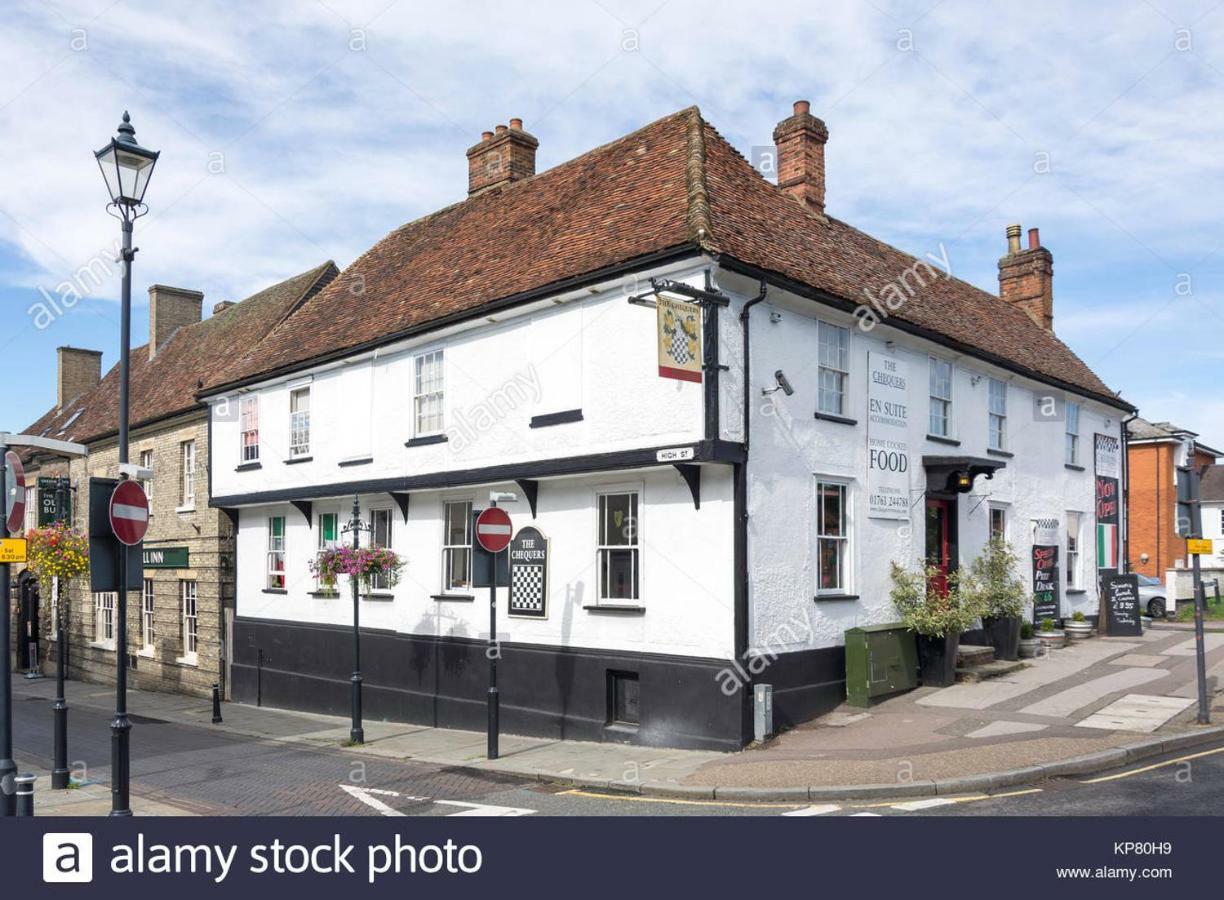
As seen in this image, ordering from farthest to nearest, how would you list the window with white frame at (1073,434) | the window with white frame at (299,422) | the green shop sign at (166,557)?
1. the green shop sign at (166,557)
2. the window with white frame at (1073,434)
3. the window with white frame at (299,422)

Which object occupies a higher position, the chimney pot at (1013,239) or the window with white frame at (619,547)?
the chimney pot at (1013,239)

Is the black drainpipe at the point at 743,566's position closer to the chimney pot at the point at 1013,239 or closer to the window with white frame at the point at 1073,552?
the window with white frame at the point at 1073,552

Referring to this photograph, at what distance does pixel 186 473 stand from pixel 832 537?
1863cm

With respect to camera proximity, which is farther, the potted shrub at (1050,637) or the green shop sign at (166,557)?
the green shop sign at (166,557)

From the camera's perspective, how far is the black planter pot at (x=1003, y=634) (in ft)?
59.6

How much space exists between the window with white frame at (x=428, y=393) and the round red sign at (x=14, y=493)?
28.5 feet

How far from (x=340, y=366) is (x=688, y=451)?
9883 mm

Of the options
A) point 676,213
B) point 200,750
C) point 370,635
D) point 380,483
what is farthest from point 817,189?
point 200,750

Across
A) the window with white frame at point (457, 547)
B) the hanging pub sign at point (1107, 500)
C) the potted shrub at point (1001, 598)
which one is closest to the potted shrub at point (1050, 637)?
Result: the potted shrub at point (1001, 598)

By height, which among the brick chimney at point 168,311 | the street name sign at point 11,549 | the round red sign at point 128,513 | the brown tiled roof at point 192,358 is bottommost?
the street name sign at point 11,549

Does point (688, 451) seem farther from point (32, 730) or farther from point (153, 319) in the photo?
point (153, 319)

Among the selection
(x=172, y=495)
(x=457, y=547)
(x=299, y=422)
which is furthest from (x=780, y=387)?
(x=172, y=495)

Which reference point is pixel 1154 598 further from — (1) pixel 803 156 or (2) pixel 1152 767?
(2) pixel 1152 767

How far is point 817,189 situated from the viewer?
19.0m
